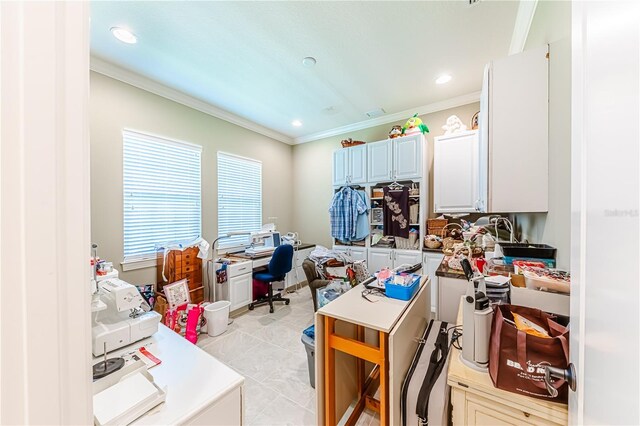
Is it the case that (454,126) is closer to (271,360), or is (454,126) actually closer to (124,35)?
(271,360)

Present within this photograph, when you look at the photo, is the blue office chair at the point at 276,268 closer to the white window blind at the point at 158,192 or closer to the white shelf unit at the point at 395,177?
the white shelf unit at the point at 395,177

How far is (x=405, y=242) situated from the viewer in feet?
11.7

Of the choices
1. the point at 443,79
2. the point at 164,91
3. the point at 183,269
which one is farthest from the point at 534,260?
the point at 164,91

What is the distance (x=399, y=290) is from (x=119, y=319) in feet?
A: 5.79

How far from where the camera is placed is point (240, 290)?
333 centimetres

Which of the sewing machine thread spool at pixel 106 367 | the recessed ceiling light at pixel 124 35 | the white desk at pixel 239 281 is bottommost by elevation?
the white desk at pixel 239 281

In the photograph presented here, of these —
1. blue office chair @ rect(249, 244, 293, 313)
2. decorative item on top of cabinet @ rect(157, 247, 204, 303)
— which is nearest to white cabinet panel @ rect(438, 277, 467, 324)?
blue office chair @ rect(249, 244, 293, 313)

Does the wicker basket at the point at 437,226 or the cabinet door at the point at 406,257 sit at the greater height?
the wicker basket at the point at 437,226

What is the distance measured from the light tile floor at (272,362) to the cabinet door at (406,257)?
150 centimetres

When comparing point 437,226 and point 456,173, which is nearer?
point 456,173

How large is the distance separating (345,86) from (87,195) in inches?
125

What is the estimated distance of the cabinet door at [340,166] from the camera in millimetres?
4075

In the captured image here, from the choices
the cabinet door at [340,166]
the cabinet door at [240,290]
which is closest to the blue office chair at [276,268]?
the cabinet door at [240,290]

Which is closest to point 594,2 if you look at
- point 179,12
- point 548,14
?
point 548,14
